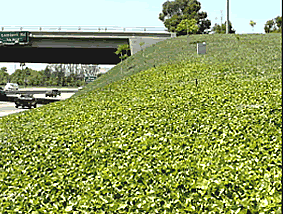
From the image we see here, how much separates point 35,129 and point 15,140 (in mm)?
970

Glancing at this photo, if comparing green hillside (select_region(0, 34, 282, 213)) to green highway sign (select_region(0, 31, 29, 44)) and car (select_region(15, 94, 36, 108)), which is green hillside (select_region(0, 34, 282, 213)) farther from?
green highway sign (select_region(0, 31, 29, 44))

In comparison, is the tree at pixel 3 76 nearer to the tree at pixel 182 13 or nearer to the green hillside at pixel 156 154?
the tree at pixel 182 13

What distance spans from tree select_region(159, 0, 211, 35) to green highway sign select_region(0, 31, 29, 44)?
46.9m

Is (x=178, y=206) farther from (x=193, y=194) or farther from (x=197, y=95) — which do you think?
(x=197, y=95)

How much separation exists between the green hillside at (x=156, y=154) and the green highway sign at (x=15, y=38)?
26088mm

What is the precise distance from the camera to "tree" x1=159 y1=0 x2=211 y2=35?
79.6 m

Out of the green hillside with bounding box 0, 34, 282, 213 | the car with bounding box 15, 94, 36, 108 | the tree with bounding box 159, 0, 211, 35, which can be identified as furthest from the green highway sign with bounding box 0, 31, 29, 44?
the tree with bounding box 159, 0, 211, 35

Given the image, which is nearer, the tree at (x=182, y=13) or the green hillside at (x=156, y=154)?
the green hillside at (x=156, y=154)

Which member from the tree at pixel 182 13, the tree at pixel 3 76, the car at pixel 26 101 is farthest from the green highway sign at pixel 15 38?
the tree at pixel 3 76

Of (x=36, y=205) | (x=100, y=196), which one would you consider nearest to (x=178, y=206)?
(x=100, y=196)

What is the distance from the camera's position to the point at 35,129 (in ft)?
37.5

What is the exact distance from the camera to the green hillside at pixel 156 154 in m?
6.75

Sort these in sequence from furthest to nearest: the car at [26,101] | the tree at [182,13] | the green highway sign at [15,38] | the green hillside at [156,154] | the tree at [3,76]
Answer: the tree at [3,76], the tree at [182,13], the green highway sign at [15,38], the car at [26,101], the green hillside at [156,154]

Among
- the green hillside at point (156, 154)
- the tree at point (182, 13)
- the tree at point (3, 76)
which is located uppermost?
the tree at point (182, 13)
